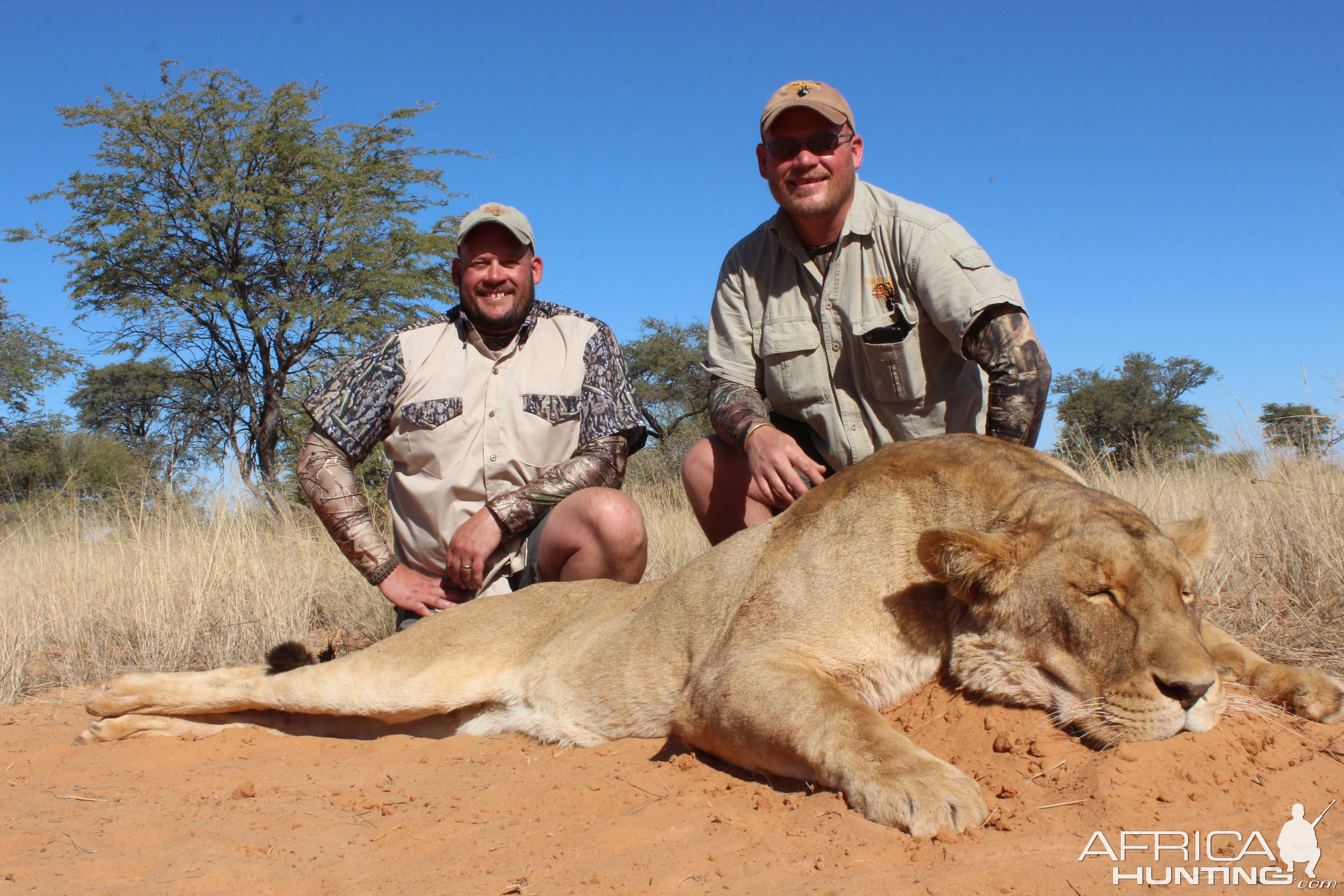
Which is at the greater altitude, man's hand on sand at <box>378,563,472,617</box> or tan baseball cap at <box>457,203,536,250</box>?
tan baseball cap at <box>457,203,536,250</box>

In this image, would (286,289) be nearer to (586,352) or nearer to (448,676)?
(586,352)

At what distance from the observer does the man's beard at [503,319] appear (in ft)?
15.8

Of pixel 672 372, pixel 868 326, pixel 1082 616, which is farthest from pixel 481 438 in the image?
pixel 672 372

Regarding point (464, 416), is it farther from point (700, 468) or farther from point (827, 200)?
point (827, 200)

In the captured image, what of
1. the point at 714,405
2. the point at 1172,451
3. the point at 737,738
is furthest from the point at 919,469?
the point at 1172,451

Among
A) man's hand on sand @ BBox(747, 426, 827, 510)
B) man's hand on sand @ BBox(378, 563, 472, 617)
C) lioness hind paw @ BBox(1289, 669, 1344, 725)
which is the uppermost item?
man's hand on sand @ BBox(747, 426, 827, 510)

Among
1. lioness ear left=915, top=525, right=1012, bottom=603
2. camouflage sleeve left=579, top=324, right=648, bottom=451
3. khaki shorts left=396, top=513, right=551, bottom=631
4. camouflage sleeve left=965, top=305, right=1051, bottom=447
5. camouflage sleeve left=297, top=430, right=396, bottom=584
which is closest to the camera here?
lioness ear left=915, top=525, right=1012, bottom=603

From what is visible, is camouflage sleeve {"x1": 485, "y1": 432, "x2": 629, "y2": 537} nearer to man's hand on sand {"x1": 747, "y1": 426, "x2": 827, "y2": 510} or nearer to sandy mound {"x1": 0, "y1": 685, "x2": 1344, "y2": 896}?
man's hand on sand {"x1": 747, "y1": 426, "x2": 827, "y2": 510}

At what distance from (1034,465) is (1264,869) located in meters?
1.31

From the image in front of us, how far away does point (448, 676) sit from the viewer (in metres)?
3.62

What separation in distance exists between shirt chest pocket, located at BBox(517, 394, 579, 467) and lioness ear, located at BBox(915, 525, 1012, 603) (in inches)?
102

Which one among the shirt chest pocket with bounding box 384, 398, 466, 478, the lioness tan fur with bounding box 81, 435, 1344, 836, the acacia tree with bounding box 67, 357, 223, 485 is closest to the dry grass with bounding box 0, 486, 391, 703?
the lioness tan fur with bounding box 81, 435, 1344, 836

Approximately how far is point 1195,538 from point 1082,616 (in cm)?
74

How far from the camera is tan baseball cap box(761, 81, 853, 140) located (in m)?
4.23
